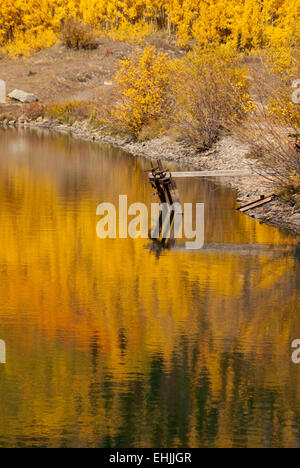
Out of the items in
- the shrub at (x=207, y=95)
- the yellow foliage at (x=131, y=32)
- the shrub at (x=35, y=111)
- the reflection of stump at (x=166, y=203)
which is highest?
the yellow foliage at (x=131, y=32)

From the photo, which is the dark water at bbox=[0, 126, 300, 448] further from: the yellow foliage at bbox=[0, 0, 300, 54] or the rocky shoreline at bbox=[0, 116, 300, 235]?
the yellow foliage at bbox=[0, 0, 300, 54]

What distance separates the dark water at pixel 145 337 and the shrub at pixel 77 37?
6475cm

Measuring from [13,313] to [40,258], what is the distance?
4.26 m

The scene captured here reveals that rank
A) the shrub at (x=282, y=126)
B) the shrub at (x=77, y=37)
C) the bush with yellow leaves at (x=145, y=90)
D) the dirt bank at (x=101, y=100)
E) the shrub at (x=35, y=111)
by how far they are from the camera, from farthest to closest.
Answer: the shrub at (x=77, y=37), the shrub at (x=35, y=111), the bush with yellow leaves at (x=145, y=90), the dirt bank at (x=101, y=100), the shrub at (x=282, y=126)

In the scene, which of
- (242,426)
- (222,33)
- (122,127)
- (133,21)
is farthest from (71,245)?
(133,21)

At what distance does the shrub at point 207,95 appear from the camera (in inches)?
1499

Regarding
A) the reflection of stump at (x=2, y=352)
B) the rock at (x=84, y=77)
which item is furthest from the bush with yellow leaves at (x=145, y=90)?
the reflection of stump at (x=2, y=352)

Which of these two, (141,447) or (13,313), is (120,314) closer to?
(13,313)

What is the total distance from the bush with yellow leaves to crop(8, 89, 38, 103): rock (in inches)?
948

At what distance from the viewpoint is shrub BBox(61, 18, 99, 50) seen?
287 feet

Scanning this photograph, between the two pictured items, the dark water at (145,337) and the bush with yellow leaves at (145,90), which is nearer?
the dark water at (145,337)

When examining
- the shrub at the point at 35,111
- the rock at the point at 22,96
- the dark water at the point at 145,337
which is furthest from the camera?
Result: the rock at the point at 22,96

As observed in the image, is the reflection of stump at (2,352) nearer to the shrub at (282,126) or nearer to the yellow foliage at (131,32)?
the shrub at (282,126)

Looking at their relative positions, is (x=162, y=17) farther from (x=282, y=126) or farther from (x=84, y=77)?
(x=282, y=126)
